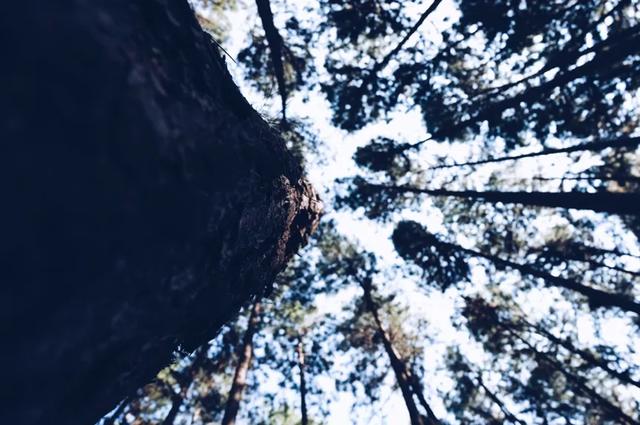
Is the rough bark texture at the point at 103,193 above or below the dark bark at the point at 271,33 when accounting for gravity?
below

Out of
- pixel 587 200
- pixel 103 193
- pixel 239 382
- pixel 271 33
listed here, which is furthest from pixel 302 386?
pixel 103 193

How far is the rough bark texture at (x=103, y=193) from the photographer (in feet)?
5.00

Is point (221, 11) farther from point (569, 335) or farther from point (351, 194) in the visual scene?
point (569, 335)

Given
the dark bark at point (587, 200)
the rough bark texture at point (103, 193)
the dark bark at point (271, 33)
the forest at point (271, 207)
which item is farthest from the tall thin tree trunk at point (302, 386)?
the rough bark texture at point (103, 193)

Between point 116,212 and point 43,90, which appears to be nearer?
point 43,90

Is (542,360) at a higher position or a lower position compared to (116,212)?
higher

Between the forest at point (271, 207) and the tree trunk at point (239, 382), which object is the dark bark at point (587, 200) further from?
the tree trunk at point (239, 382)

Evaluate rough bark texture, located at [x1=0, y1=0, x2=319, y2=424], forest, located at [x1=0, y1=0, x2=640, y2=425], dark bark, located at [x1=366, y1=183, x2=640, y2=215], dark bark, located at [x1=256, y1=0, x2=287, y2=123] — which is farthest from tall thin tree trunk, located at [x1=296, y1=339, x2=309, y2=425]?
rough bark texture, located at [x1=0, y1=0, x2=319, y2=424]

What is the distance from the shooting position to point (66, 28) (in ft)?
5.38

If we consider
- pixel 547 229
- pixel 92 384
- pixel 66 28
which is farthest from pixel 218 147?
pixel 547 229

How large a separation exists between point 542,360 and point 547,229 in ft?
15.6

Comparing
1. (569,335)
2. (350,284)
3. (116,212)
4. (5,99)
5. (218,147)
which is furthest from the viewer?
(350,284)

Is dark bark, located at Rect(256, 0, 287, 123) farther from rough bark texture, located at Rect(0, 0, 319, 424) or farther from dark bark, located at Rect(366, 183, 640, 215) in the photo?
dark bark, located at Rect(366, 183, 640, 215)

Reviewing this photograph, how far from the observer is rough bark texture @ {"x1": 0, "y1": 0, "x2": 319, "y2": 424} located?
1524mm
